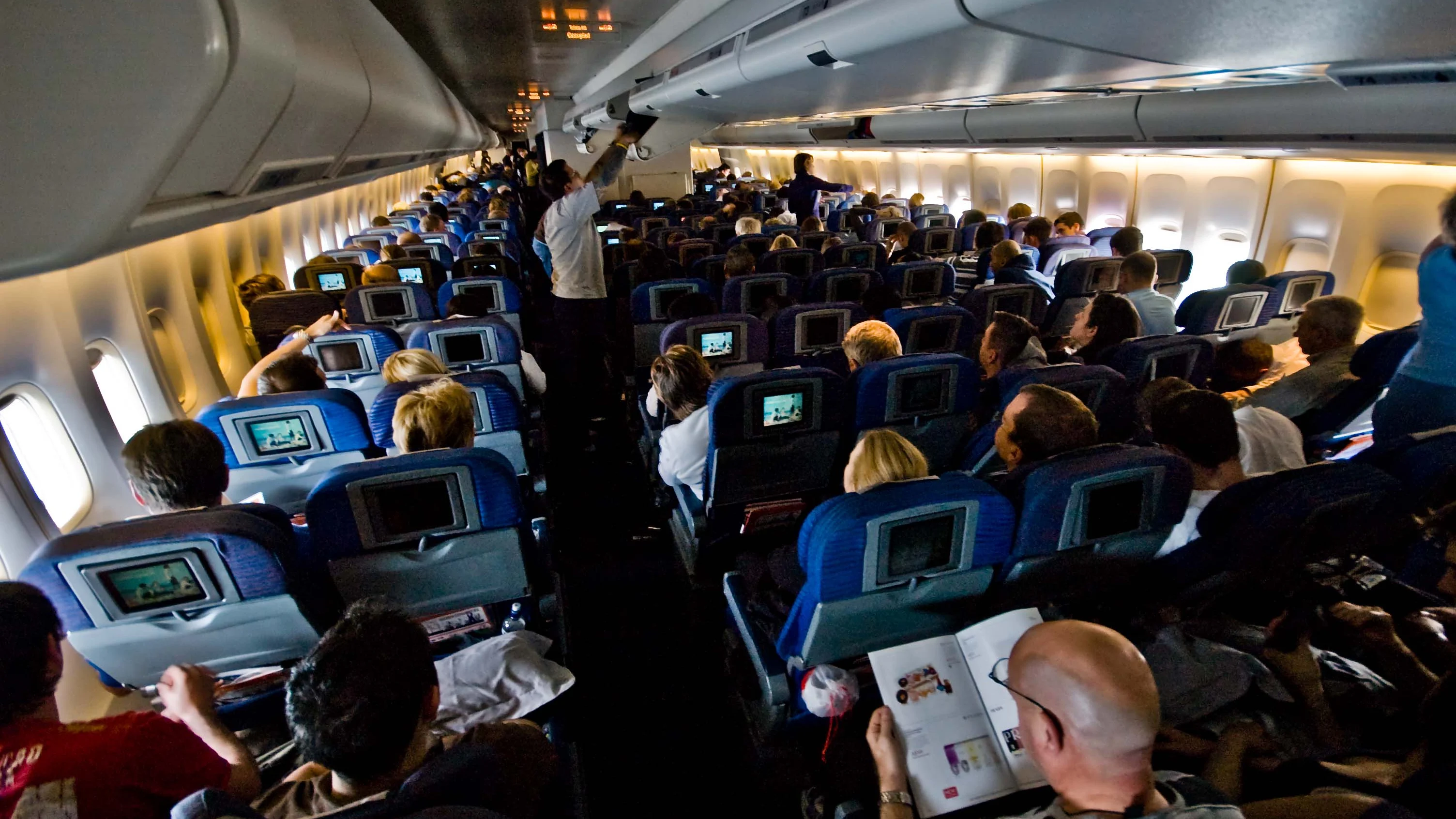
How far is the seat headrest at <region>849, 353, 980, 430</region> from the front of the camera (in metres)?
3.09

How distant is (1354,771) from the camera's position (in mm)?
1396

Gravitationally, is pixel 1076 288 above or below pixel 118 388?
above

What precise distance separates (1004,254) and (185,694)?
6.54m

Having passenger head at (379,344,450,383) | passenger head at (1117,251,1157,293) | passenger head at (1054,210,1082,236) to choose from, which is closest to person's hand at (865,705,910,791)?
passenger head at (379,344,450,383)

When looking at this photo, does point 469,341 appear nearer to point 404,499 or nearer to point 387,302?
point 387,302

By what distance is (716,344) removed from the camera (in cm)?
423

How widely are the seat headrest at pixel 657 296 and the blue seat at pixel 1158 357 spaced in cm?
297

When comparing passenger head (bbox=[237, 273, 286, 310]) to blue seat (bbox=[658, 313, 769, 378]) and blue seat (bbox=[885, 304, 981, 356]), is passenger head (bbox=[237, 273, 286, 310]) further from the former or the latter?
blue seat (bbox=[885, 304, 981, 356])

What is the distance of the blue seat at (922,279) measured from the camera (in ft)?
20.6

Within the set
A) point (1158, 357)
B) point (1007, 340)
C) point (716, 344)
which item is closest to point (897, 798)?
point (1007, 340)

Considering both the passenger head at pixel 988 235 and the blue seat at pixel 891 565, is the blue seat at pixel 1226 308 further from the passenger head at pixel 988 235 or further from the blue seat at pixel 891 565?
the blue seat at pixel 891 565

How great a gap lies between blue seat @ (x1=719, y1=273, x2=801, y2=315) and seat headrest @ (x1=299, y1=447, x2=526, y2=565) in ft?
11.7

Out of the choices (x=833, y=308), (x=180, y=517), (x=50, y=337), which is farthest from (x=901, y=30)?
(x=50, y=337)

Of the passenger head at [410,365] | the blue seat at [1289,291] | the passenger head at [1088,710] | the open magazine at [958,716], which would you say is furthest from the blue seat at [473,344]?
the blue seat at [1289,291]
